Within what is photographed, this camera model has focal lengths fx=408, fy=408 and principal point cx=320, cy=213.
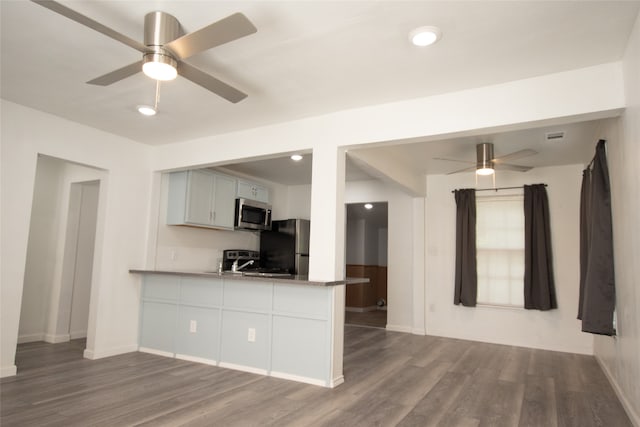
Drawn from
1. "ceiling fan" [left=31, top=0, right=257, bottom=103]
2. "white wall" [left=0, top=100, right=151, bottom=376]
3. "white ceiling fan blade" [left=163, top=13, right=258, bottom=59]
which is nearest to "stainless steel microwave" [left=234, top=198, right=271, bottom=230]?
"white wall" [left=0, top=100, right=151, bottom=376]

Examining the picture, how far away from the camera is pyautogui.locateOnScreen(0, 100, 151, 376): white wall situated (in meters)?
3.61

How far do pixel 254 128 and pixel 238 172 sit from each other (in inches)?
83.8

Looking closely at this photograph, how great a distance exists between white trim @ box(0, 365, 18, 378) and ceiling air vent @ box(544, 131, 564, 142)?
217 inches

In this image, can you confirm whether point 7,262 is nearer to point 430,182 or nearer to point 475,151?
point 475,151

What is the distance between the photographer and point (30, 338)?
5047 mm

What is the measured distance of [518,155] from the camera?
14.0 feet

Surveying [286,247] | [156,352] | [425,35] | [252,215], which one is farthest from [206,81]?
[286,247]

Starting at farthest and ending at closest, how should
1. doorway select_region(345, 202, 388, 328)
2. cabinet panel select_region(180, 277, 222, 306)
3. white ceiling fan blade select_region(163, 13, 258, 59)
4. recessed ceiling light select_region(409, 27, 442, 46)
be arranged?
doorway select_region(345, 202, 388, 328) < cabinet panel select_region(180, 277, 222, 306) < recessed ceiling light select_region(409, 27, 442, 46) < white ceiling fan blade select_region(163, 13, 258, 59)

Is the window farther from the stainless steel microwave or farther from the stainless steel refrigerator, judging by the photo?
the stainless steel microwave

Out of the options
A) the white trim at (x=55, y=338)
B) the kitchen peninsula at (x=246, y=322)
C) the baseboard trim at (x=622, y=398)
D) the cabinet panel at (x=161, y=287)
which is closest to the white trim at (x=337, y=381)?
the kitchen peninsula at (x=246, y=322)

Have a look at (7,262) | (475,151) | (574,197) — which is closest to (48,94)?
(7,262)

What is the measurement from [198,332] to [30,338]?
7.99 feet

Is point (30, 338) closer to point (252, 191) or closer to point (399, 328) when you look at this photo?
point (252, 191)

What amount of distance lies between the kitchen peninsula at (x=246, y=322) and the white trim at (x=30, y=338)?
4.94ft
